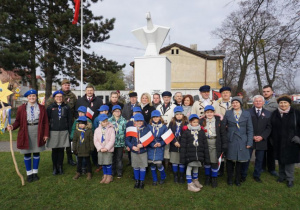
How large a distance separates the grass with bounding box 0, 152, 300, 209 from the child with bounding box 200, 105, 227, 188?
0.45 metres

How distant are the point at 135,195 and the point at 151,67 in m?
4.31

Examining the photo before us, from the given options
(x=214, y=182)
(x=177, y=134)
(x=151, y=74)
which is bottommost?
(x=214, y=182)

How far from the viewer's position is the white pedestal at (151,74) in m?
6.80

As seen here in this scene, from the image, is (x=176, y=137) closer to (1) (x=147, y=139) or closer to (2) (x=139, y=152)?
(1) (x=147, y=139)

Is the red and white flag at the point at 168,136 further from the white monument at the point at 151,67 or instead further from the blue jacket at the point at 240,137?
the white monument at the point at 151,67

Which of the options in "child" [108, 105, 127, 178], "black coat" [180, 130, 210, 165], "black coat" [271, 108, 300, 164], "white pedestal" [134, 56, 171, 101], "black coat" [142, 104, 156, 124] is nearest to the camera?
"black coat" [180, 130, 210, 165]

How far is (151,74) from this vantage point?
6855mm

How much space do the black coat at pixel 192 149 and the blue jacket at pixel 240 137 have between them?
0.55m

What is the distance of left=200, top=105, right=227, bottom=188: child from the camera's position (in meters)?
3.79

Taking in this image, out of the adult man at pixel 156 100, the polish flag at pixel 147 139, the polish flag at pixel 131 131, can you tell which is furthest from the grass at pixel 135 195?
the adult man at pixel 156 100

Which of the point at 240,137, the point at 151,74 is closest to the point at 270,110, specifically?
the point at 240,137

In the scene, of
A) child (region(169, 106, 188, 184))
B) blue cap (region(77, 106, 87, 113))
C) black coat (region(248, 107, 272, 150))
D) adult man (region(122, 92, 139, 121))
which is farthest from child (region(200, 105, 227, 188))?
blue cap (region(77, 106, 87, 113))

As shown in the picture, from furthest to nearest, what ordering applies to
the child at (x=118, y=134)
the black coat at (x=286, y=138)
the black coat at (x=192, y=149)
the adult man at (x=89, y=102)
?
the adult man at (x=89, y=102), the child at (x=118, y=134), the black coat at (x=286, y=138), the black coat at (x=192, y=149)

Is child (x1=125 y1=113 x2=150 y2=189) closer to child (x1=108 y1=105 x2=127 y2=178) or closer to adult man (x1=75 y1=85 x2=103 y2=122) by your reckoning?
child (x1=108 y1=105 x2=127 y2=178)
